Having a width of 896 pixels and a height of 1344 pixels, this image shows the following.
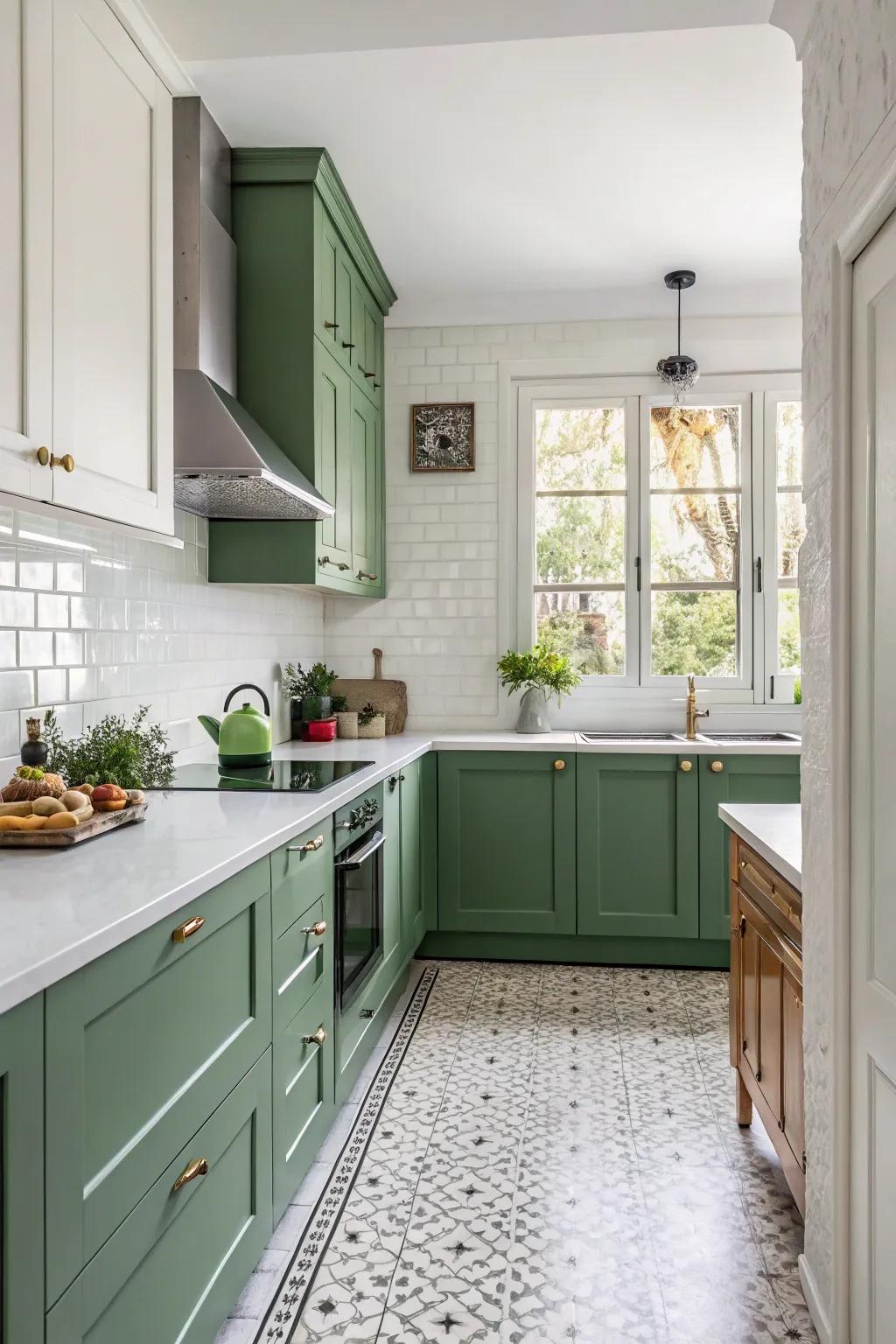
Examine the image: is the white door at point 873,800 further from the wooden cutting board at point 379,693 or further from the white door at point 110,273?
the wooden cutting board at point 379,693

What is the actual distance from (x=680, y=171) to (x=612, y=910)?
2.78 m

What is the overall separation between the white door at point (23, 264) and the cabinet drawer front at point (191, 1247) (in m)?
1.12

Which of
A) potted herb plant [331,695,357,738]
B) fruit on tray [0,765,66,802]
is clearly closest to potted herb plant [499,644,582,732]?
potted herb plant [331,695,357,738]

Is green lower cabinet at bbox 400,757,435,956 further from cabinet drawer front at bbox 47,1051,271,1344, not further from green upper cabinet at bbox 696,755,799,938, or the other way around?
cabinet drawer front at bbox 47,1051,271,1344

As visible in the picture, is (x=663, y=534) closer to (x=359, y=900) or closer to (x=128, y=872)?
(x=359, y=900)

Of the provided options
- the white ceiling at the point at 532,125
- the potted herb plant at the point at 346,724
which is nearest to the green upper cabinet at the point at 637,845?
the potted herb plant at the point at 346,724

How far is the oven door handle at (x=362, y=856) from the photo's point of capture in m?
2.48

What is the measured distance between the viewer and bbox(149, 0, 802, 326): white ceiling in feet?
7.06

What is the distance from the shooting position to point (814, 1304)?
1787 millimetres

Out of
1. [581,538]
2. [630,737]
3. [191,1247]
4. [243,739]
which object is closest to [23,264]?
[243,739]

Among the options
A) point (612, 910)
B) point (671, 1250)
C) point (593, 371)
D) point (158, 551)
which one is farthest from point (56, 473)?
point (593, 371)

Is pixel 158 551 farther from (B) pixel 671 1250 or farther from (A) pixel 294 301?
(B) pixel 671 1250

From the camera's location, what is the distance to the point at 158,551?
2715 mm

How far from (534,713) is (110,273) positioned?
111 inches
